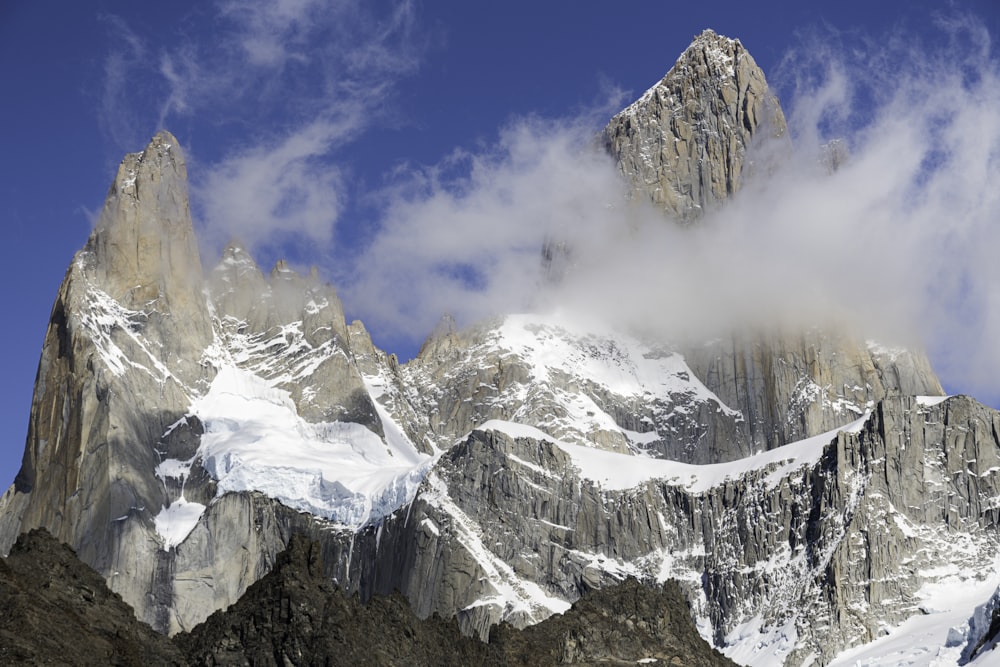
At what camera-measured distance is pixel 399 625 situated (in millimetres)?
130750

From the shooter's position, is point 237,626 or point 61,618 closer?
point 61,618

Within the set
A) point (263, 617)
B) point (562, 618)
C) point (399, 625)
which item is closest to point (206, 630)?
point (263, 617)

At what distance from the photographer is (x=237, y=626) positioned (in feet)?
379

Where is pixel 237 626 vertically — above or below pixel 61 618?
above

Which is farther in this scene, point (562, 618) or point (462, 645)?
point (562, 618)

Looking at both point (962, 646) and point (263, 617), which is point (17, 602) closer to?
point (263, 617)

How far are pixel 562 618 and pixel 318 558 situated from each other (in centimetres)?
4358

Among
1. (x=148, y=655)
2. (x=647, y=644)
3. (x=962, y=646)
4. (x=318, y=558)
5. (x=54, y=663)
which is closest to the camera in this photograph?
(x=54, y=663)

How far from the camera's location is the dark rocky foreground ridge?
99.7 meters

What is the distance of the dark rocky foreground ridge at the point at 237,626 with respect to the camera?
99.7 meters

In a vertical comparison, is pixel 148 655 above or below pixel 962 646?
below

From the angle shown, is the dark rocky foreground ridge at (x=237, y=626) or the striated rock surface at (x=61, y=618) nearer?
the striated rock surface at (x=61, y=618)

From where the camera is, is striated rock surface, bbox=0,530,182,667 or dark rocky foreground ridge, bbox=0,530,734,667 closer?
striated rock surface, bbox=0,530,182,667

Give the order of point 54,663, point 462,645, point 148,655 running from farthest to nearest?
point 462,645 → point 148,655 → point 54,663
